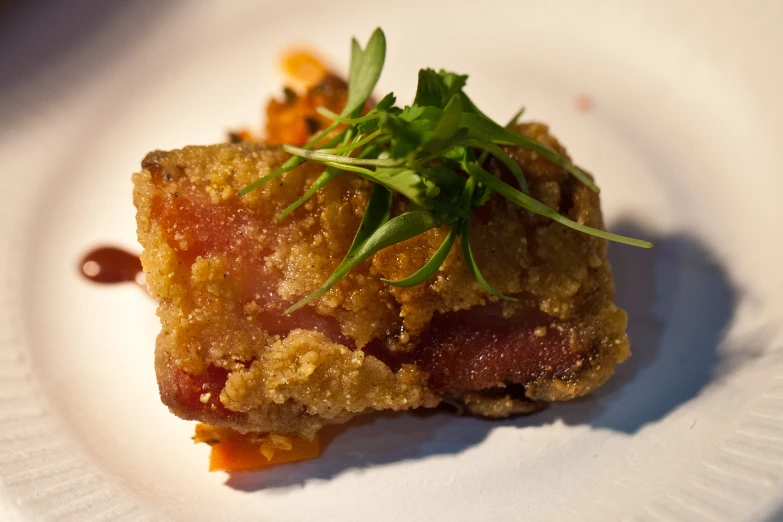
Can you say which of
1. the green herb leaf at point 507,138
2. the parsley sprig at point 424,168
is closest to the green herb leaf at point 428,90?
the parsley sprig at point 424,168

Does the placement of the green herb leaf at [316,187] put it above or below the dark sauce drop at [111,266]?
above

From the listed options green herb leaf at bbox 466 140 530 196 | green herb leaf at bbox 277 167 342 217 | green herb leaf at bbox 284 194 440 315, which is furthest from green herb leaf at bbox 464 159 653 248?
green herb leaf at bbox 277 167 342 217

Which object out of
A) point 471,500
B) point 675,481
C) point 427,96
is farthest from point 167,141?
point 675,481

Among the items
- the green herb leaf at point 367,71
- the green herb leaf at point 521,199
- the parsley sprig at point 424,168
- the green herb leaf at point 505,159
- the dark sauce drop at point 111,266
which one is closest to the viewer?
the parsley sprig at point 424,168

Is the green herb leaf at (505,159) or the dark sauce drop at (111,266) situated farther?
the dark sauce drop at (111,266)

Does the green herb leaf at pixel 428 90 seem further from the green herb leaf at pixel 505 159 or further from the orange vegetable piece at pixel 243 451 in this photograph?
the orange vegetable piece at pixel 243 451

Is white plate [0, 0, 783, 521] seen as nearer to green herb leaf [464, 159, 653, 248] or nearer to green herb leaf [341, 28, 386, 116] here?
green herb leaf [464, 159, 653, 248]
